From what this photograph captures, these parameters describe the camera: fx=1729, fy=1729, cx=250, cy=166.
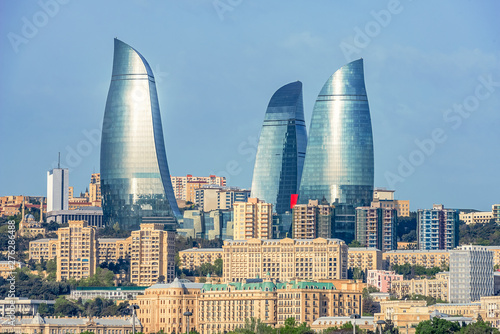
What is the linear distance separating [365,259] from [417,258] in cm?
654

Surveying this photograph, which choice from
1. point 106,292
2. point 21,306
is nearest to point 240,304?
point 106,292

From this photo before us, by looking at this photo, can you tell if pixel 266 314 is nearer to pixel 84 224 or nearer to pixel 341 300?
pixel 341 300

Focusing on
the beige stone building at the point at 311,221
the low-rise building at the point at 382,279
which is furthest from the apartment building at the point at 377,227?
the low-rise building at the point at 382,279

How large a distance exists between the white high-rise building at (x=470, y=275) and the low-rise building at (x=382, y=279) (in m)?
8.42

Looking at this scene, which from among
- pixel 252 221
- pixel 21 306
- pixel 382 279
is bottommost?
pixel 21 306

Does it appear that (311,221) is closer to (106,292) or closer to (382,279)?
(382,279)

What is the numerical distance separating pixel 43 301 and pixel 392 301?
3506 cm

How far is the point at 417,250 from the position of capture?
191 metres

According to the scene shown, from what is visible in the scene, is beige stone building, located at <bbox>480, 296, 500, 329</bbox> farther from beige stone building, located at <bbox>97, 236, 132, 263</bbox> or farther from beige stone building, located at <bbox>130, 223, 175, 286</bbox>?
beige stone building, located at <bbox>97, 236, 132, 263</bbox>

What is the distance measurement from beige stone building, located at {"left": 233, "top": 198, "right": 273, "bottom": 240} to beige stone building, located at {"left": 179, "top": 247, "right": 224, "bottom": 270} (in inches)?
140

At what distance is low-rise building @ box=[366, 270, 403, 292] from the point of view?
173875 mm

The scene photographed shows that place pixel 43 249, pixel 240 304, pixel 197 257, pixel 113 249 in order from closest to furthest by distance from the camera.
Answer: pixel 240 304
pixel 113 249
pixel 197 257
pixel 43 249

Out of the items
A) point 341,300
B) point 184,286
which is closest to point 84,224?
point 184,286

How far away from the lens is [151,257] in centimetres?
17912
